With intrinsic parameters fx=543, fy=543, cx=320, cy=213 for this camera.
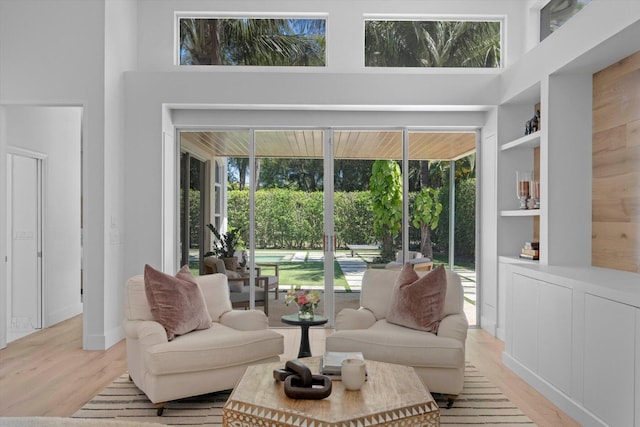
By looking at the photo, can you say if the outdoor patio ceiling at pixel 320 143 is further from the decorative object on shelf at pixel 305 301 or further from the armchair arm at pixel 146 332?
the armchair arm at pixel 146 332

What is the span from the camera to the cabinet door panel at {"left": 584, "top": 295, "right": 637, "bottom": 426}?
2.81m

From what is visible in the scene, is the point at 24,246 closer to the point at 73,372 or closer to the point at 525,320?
the point at 73,372

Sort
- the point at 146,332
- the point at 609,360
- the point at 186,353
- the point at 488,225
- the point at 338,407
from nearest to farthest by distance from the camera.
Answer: the point at 338,407 < the point at 609,360 < the point at 186,353 < the point at 146,332 < the point at 488,225

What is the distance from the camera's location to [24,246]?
589 centimetres

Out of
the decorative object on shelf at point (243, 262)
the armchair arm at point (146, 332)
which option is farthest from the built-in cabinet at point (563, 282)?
the decorative object on shelf at point (243, 262)

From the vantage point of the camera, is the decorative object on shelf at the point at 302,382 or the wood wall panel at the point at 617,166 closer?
the decorative object on shelf at the point at 302,382

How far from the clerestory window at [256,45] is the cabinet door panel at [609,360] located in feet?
13.4

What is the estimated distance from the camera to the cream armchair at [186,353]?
3.38 m

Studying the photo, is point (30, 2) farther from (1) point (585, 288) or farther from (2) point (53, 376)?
(1) point (585, 288)

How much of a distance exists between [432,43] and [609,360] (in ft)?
13.5

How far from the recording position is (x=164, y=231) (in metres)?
5.88

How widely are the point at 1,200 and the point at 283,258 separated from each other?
9.48 feet

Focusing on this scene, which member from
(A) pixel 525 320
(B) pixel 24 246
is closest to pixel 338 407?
(A) pixel 525 320

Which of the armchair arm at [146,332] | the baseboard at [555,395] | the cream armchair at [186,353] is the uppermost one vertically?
the armchair arm at [146,332]
